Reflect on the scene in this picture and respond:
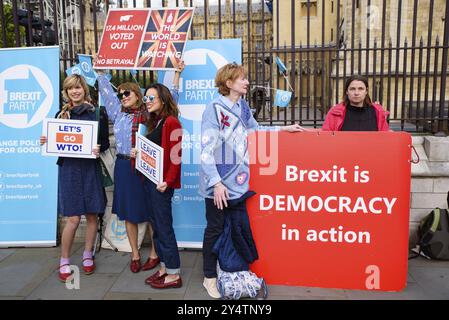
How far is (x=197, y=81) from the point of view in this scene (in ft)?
12.8

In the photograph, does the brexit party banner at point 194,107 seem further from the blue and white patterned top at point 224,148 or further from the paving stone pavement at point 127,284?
the blue and white patterned top at point 224,148

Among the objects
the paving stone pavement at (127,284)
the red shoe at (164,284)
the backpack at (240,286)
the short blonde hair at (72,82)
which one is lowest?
the paving stone pavement at (127,284)

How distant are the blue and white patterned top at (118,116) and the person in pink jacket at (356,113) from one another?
1.49 metres

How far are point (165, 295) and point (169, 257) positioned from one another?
1.02ft

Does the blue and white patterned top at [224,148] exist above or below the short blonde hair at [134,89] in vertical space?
below

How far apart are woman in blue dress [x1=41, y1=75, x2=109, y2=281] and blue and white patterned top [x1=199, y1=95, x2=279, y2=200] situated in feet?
3.64

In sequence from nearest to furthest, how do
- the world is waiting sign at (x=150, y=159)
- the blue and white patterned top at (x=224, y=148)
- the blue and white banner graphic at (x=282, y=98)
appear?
1. the blue and white patterned top at (x=224, y=148)
2. the world is waiting sign at (x=150, y=159)
3. the blue and white banner graphic at (x=282, y=98)

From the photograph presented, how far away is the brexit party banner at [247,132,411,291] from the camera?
2986mm

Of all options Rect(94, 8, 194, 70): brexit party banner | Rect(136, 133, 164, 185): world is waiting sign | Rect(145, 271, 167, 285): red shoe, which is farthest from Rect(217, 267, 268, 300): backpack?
Rect(94, 8, 194, 70): brexit party banner

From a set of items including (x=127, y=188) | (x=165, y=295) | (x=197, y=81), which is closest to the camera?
(x=165, y=295)

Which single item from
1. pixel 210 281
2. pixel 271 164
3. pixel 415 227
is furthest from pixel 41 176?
pixel 415 227

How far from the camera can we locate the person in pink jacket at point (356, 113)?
325 centimetres

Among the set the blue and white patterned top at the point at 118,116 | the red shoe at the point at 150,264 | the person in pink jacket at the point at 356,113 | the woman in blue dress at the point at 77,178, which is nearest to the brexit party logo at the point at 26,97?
the woman in blue dress at the point at 77,178
